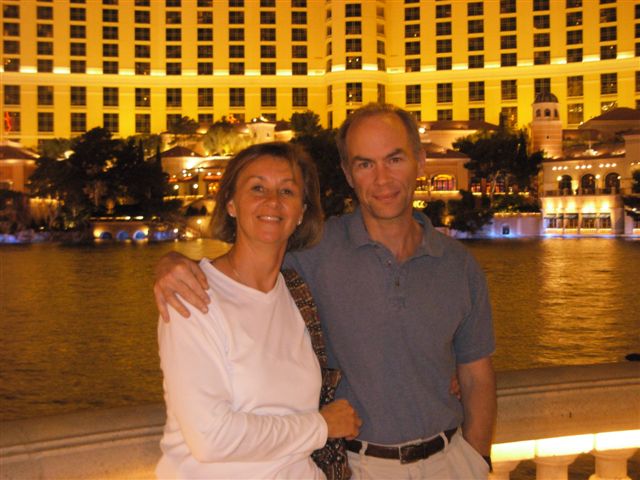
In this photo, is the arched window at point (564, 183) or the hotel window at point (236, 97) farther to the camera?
the hotel window at point (236, 97)

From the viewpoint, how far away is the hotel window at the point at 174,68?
71.9 meters

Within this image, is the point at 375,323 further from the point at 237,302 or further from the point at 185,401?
the point at 185,401

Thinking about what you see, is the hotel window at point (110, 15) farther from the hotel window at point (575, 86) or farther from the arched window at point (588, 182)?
the arched window at point (588, 182)

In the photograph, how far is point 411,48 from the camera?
236 ft

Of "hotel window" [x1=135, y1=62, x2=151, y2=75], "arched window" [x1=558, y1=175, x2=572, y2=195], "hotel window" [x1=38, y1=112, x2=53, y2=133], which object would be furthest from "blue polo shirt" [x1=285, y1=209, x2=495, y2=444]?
"hotel window" [x1=135, y1=62, x2=151, y2=75]

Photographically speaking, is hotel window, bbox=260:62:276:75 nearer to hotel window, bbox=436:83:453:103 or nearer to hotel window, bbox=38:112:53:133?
hotel window, bbox=436:83:453:103

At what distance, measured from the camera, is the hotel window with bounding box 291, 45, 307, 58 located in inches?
2852

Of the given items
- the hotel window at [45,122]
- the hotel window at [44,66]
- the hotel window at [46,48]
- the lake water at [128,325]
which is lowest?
the lake water at [128,325]

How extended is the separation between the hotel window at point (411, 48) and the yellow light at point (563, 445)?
235ft

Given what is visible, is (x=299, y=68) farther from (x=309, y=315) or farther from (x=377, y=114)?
(x=309, y=315)

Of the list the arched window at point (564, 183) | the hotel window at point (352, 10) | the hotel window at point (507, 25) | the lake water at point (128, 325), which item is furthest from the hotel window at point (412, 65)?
the lake water at point (128, 325)

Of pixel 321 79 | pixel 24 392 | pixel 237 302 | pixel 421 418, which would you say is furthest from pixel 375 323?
pixel 321 79

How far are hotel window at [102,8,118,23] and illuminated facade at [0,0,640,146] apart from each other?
0.18m

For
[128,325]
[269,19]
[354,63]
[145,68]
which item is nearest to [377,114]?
[128,325]
